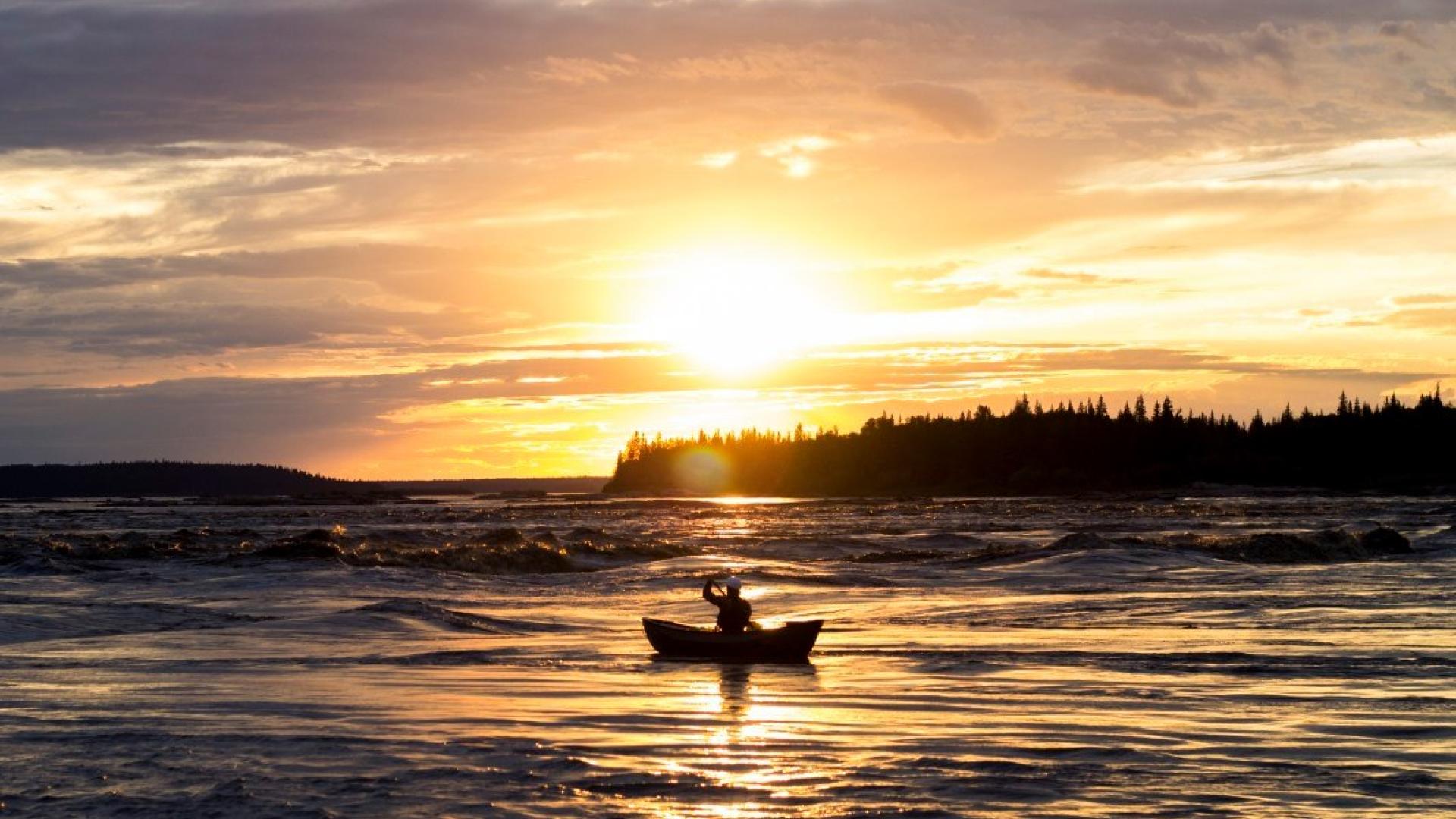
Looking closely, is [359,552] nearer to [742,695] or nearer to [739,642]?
[739,642]

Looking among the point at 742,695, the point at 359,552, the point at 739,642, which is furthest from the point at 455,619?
the point at 359,552

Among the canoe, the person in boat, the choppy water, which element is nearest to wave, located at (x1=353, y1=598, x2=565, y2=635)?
the choppy water

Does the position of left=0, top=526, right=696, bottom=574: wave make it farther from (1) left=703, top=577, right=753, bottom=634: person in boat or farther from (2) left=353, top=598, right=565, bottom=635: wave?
(1) left=703, top=577, right=753, bottom=634: person in boat

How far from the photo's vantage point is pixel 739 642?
3131 cm

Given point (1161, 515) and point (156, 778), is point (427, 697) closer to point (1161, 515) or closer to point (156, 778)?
point (156, 778)

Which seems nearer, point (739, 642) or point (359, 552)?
point (739, 642)

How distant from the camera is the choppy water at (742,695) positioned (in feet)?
56.8

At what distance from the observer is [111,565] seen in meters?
60.5

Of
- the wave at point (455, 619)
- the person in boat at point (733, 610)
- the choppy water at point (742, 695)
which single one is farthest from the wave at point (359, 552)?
the person in boat at point (733, 610)

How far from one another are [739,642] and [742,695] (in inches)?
215

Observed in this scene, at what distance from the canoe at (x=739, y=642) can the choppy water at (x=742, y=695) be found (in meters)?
0.63

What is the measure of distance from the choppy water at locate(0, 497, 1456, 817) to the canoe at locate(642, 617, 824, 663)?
0.63 metres

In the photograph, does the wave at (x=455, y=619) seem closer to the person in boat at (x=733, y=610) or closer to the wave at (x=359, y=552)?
the person in boat at (x=733, y=610)

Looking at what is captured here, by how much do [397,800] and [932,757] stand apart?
7057 millimetres
